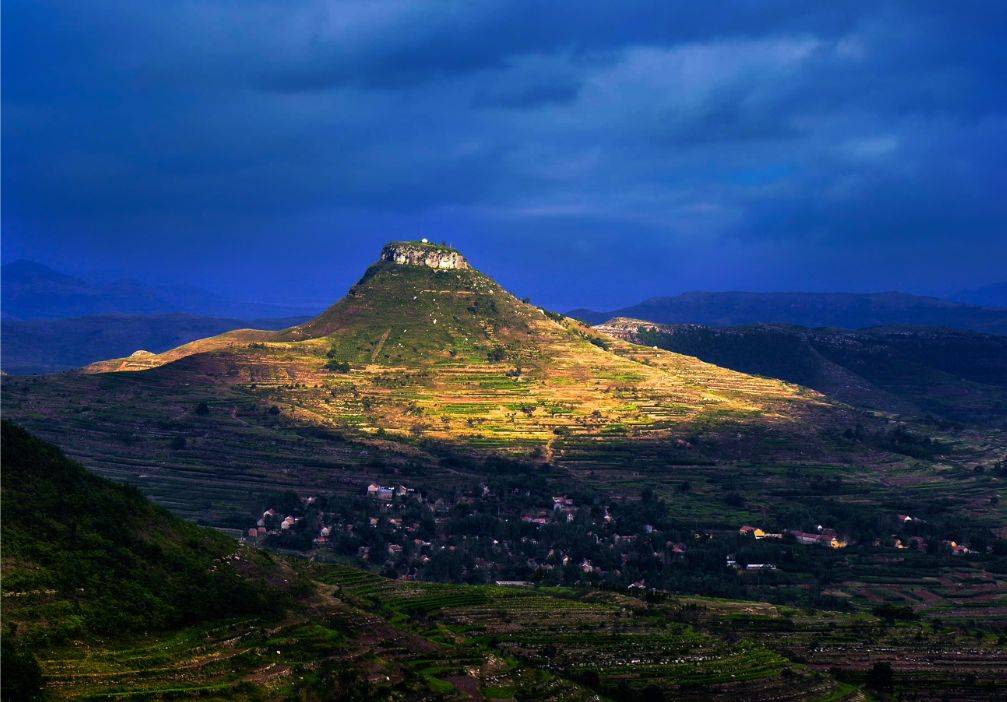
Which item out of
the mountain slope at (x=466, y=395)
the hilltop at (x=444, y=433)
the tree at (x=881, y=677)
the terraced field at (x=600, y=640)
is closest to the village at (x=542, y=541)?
the hilltop at (x=444, y=433)

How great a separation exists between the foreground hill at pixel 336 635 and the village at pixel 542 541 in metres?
22.2

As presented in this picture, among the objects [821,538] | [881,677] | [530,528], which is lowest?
[881,677]

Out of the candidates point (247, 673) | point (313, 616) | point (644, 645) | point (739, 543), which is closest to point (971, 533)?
point (739, 543)

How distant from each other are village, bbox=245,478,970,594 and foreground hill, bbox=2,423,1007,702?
22160 mm

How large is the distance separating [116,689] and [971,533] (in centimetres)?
10508

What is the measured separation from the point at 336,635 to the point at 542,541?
59621 millimetres

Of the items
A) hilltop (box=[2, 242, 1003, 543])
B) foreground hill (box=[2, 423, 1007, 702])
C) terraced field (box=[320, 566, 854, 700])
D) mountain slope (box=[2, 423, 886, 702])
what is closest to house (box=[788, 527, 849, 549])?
hilltop (box=[2, 242, 1003, 543])

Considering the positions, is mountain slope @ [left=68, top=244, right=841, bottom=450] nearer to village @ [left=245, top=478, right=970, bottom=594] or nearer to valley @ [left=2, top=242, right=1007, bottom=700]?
valley @ [left=2, top=242, right=1007, bottom=700]

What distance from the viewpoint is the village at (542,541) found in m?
105

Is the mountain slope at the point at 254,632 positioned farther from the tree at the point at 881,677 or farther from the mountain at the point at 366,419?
the mountain at the point at 366,419

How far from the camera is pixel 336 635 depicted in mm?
60969

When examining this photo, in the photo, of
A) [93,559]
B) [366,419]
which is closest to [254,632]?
[93,559]

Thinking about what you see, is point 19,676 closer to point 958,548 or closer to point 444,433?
point 958,548

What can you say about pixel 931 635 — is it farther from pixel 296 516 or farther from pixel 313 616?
pixel 296 516
